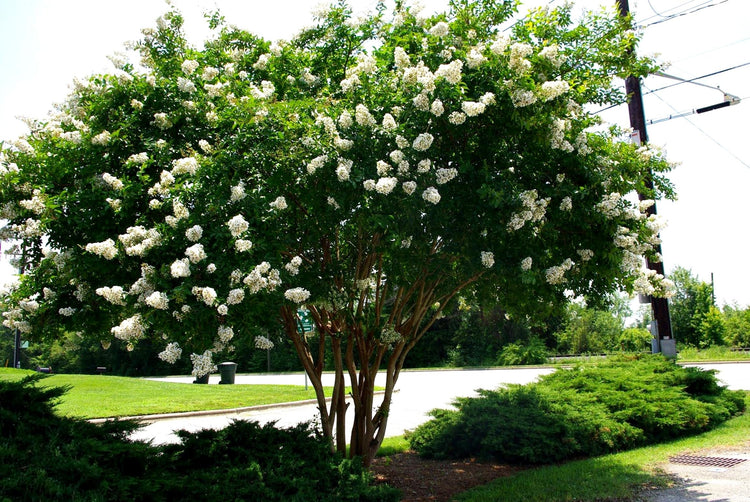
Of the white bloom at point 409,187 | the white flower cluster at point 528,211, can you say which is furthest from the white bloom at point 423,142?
the white flower cluster at point 528,211

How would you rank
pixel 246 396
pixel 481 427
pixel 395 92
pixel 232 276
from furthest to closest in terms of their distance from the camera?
pixel 246 396, pixel 481 427, pixel 395 92, pixel 232 276

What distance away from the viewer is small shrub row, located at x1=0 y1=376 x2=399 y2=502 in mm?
3504

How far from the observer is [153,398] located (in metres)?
16.7

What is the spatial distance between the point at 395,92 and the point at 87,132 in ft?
9.69

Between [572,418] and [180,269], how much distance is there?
21.5 feet

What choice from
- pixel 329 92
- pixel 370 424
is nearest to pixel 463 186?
pixel 329 92

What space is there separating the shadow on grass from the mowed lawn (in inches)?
348

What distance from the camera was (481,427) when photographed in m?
8.28

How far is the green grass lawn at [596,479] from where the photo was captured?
6.06 metres

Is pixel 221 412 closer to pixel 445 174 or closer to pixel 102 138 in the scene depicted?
pixel 102 138

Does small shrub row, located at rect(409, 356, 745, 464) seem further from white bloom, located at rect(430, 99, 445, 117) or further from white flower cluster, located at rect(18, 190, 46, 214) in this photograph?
white flower cluster, located at rect(18, 190, 46, 214)

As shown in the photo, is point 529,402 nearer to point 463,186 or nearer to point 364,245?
point 364,245

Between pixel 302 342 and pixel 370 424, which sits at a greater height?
pixel 302 342

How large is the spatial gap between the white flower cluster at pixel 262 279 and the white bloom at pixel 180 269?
410 mm
